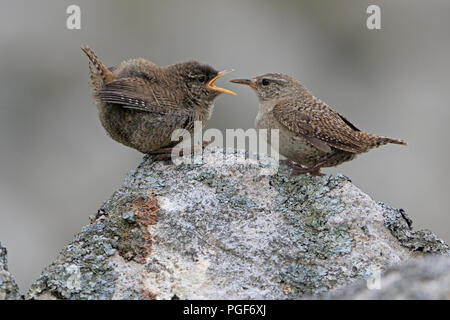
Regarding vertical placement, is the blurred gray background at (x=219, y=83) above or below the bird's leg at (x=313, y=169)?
above

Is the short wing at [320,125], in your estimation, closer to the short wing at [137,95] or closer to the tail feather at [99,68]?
the short wing at [137,95]

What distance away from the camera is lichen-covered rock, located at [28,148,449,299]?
3.57 meters

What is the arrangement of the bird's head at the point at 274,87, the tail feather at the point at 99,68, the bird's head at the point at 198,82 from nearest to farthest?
the tail feather at the point at 99,68
the bird's head at the point at 198,82
the bird's head at the point at 274,87

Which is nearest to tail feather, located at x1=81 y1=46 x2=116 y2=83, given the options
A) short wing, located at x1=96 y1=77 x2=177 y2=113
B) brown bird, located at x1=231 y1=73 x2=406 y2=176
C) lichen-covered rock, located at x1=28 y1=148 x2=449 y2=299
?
short wing, located at x1=96 y1=77 x2=177 y2=113

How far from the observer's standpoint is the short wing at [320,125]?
5.06 metres

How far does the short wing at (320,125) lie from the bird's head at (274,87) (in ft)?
0.96

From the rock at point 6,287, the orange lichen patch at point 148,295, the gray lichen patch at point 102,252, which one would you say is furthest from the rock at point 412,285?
the rock at point 6,287

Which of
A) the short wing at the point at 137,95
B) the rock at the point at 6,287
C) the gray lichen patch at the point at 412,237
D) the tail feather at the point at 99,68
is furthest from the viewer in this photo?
the tail feather at the point at 99,68

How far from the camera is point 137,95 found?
16.9 feet

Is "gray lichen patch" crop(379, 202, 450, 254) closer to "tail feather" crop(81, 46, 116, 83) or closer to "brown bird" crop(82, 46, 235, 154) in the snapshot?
"brown bird" crop(82, 46, 235, 154)

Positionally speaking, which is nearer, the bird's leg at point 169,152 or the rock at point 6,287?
the rock at point 6,287

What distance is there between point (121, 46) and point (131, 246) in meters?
7.51

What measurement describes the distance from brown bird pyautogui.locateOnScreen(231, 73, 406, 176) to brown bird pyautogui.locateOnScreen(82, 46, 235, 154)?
2.37ft

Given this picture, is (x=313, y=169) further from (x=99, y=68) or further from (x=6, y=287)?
(x=6, y=287)
